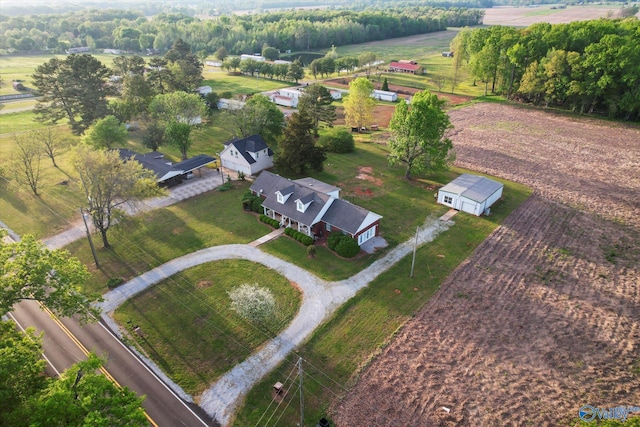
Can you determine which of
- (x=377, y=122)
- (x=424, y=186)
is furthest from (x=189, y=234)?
(x=377, y=122)

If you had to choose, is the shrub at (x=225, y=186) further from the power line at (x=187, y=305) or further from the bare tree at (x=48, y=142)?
the bare tree at (x=48, y=142)

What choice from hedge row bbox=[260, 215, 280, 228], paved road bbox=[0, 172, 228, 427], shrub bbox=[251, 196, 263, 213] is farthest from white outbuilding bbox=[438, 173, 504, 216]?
paved road bbox=[0, 172, 228, 427]

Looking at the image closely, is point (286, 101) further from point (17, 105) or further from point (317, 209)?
point (17, 105)

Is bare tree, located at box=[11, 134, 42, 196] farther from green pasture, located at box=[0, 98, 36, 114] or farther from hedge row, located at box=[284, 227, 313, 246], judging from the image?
green pasture, located at box=[0, 98, 36, 114]

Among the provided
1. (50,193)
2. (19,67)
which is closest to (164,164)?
(50,193)

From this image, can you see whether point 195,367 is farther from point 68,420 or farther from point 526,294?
point 526,294

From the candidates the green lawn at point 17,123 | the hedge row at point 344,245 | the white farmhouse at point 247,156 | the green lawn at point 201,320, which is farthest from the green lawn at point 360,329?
the green lawn at point 17,123

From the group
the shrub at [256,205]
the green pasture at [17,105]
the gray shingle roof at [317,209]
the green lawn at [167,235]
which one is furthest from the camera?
the green pasture at [17,105]
